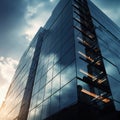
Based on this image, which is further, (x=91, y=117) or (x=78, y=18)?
(x=78, y=18)

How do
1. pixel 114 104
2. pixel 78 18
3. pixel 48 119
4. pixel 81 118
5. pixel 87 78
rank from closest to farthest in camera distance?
1. pixel 81 118
2. pixel 114 104
3. pixel 87 78
4. pixel 48 119
5. pixel 78 18

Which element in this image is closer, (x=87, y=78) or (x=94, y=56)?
(x=87, y=78)

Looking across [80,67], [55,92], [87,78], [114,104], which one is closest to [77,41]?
[80,67]

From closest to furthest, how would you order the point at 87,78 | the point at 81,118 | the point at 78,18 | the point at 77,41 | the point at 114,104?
1. the point at 81,118
2. the point at 114,104
3. the point at 87,78
4. the point at 77,41
5. the point at 78,18

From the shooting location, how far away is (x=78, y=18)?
51.1 ft

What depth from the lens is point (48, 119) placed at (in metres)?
10.5

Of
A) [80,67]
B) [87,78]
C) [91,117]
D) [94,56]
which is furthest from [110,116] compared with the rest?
[94,56]

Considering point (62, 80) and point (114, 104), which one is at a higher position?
point (62, 80)

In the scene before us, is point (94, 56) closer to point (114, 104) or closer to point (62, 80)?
point (62, 80)

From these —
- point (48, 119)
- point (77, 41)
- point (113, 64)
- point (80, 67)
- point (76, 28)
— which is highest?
point (76, 28)

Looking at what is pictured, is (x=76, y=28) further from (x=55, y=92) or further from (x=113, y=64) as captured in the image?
(x=55, y=92)

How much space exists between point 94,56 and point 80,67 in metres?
2.82

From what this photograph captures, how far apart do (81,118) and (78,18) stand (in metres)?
11.0

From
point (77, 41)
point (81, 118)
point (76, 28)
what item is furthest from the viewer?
point (76, 28)
